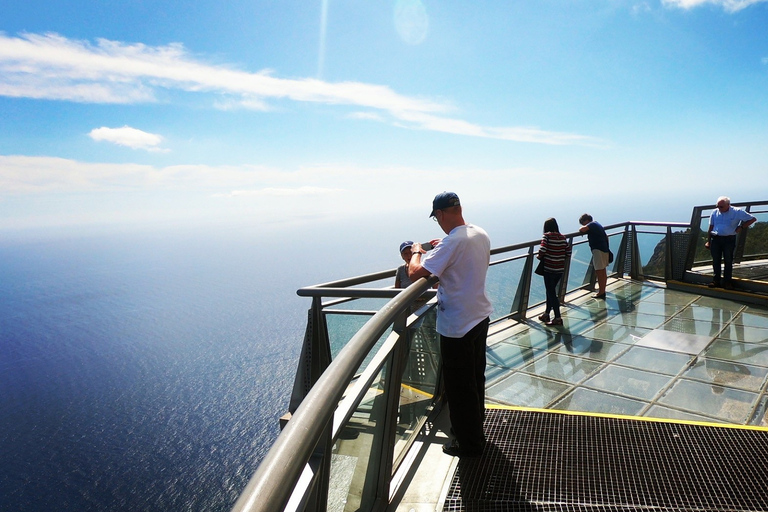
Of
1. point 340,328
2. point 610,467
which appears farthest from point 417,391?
point 340,328

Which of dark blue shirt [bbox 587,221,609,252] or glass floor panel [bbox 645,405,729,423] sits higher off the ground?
dark blue shirt [bbox 587,221,609,252]

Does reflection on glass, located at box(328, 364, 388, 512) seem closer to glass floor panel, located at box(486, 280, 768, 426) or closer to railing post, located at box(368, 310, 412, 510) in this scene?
railing post, located at box(368, 310, 412, 510)

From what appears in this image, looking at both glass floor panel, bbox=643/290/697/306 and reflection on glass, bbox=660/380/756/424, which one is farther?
glass floor panel, bbox=643/290/697/306

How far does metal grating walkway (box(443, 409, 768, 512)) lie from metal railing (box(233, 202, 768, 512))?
54 centimetres

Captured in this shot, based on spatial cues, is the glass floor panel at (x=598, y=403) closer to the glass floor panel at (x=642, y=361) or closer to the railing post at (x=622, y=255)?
the glass floor panel at (x=642, y=361)

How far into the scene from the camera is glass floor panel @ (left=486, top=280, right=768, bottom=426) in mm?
4027

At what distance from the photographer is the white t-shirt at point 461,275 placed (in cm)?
275

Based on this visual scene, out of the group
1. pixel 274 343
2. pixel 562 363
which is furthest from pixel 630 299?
pixel 274 343

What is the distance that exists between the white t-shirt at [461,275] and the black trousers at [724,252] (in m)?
7.52

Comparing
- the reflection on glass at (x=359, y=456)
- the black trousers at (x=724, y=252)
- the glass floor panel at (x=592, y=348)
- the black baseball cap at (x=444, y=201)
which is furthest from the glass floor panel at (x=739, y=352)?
the reflection on glass at (x=359, y=456)

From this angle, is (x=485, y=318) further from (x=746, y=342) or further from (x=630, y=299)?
(x=630, y=299)

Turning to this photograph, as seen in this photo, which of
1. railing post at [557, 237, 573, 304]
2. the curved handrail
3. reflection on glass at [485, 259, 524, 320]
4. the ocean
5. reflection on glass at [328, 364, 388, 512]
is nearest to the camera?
the curved handrail

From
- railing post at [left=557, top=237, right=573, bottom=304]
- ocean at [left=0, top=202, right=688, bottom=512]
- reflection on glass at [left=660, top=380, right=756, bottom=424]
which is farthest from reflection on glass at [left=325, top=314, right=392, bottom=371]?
ocean at [left=0, top=202, right=688, bottom=512]

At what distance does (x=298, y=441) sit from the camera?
0.92m
